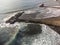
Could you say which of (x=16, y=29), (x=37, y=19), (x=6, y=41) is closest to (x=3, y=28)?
(x=16, y=29)

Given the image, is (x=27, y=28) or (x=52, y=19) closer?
(x=27, y=28)

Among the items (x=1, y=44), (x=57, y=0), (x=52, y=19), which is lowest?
(x=57, y=0)

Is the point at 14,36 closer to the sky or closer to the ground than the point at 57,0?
closer to the sky

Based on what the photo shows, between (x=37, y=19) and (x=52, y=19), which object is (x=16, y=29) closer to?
(x=37, y=19)

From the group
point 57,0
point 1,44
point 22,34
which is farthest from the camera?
point 57,0

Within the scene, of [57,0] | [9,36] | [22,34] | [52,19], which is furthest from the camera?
[57,0]

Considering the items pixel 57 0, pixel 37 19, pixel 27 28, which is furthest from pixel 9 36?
pixel 57 0

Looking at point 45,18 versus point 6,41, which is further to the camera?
point 45,18

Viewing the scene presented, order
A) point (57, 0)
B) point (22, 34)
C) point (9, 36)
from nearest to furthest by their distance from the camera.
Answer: point (9, 36)
point (22, 34)
point (57, 0)

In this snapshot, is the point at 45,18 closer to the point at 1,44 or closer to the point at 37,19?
the point at 37,19
